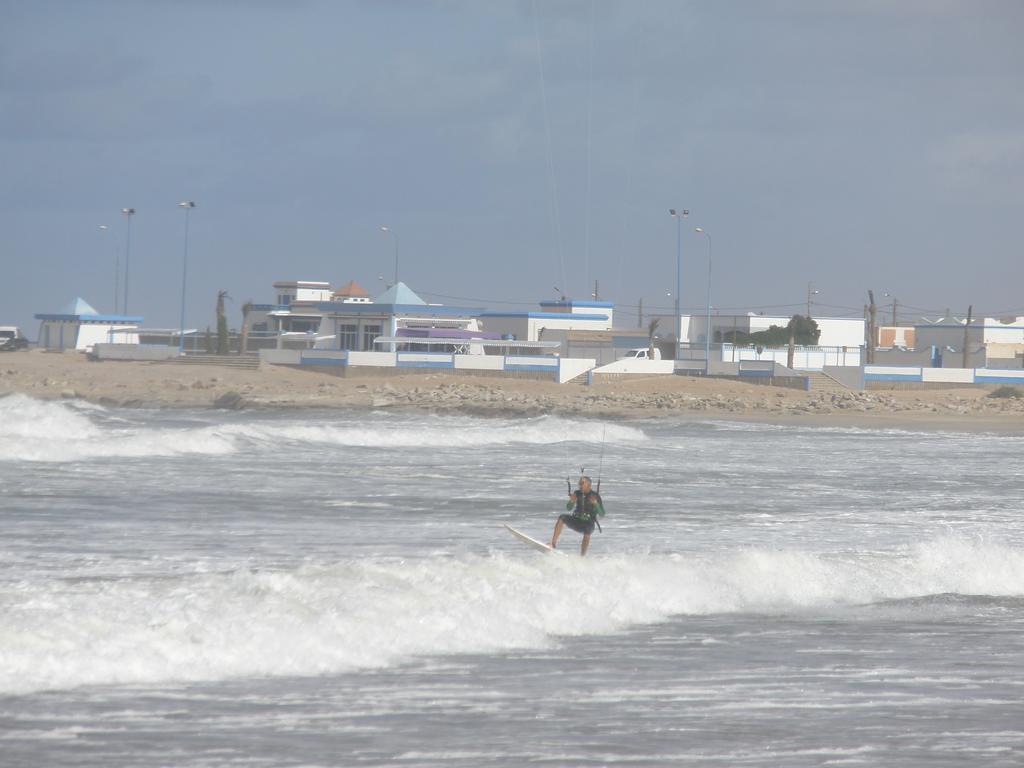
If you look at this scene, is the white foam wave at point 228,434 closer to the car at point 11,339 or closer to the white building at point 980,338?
the car at point 11,339

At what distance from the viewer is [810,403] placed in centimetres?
6344

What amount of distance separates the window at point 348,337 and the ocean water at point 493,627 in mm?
58155

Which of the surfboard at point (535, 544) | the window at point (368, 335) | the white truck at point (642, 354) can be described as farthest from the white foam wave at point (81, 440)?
the window at point (368, 335)

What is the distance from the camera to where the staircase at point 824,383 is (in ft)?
230

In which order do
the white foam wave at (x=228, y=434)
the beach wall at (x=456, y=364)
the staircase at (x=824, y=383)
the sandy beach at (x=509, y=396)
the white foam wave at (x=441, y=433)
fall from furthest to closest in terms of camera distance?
the beach wall at (x=456, y=364) < the staircase at (x=824, y=383) < the sandy beach at (x=509, y=396) < the white foam wave at (x=441, y=433) < the white foam wave at (x=228, y=434)

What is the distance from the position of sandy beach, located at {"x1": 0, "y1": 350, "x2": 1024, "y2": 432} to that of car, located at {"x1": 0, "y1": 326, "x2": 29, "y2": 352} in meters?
20.4

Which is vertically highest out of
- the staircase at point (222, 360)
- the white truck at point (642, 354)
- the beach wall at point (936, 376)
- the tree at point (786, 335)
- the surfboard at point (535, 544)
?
the tree at point (786, 335)

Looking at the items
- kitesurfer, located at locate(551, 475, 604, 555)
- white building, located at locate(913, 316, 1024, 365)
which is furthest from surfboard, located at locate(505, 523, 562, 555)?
white building, located at locate(913, 316, 1024, 365)

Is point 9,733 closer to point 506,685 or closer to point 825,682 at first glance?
point 506,685

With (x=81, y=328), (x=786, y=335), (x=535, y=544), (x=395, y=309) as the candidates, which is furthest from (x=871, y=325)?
(x=535, y=544)

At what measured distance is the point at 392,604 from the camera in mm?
12578

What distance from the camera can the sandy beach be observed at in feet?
198

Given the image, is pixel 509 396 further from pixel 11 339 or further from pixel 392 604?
pixel 392 604

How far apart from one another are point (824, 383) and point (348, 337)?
29970 mm
